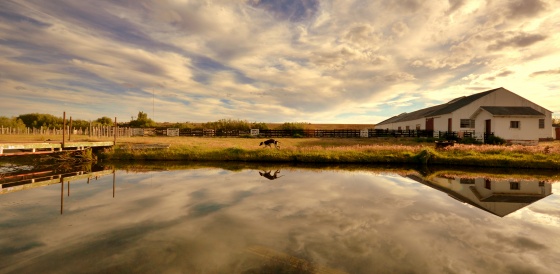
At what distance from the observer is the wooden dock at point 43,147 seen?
13273mm

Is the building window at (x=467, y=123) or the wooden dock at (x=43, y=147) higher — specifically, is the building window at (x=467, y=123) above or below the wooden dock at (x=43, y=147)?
above

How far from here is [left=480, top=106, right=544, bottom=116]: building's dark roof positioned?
29031mm

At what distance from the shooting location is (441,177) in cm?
1349

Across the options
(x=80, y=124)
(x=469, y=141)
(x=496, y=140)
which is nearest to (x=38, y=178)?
(x=469, y=141)

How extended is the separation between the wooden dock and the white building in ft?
125

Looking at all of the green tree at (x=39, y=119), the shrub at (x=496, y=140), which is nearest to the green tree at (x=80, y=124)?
the green tree at (x=39, y=119)

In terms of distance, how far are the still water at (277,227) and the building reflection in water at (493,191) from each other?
73mm

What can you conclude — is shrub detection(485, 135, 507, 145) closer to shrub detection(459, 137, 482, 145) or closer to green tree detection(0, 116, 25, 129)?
shrub detection(459, 137, 482, 145)

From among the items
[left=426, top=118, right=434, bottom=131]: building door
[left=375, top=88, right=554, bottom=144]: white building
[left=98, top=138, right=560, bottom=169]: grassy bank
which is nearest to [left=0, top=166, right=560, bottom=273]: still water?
[left=98, top=138, right=560, bottom=169]: grassy bank

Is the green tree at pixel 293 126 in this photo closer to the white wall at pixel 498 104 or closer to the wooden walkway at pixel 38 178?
the white wall at pixel 498 104

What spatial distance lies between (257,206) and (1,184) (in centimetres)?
1133

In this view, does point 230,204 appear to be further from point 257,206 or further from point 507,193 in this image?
point 507,193

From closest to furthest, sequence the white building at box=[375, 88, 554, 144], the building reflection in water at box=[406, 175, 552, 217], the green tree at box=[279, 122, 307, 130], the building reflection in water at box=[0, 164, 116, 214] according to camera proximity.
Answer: the building reflection in water at box=[406, 175, 552, 217] < the building reflection in water at box=[0, 164, 116, 214] < the white building at box=[375, 88, 554, 144] < the green tree at box=[279, 122, 307, 130]

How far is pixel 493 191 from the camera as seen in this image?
10.5m
